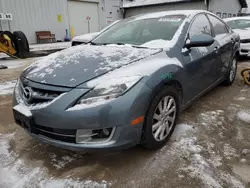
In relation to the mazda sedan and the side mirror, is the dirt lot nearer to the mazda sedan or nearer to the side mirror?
the mazda sedan

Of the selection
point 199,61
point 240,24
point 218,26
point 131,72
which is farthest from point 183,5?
point 131,72

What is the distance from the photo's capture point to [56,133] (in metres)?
1.86

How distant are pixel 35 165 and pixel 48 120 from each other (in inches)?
22.2

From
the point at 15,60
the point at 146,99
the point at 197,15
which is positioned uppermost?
the point at 197,15

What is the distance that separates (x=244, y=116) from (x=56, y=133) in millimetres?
2530

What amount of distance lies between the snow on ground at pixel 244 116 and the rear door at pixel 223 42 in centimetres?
68

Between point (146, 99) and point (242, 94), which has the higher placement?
point (146, 99)

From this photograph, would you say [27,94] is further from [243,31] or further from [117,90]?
[243,31]

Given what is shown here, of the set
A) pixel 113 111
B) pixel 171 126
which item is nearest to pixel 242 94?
pixel 171 126

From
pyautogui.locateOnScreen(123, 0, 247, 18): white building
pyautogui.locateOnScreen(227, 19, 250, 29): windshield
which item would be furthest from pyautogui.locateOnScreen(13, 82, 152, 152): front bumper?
pyautogui.locateOnScreen(123, 0, 247, 18): white building

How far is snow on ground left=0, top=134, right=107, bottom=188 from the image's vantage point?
1.82m

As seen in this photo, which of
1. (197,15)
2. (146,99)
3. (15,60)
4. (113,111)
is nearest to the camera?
(113,111)

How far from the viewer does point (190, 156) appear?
2158 mm

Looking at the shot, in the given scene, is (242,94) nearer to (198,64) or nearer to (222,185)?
(198,64)
